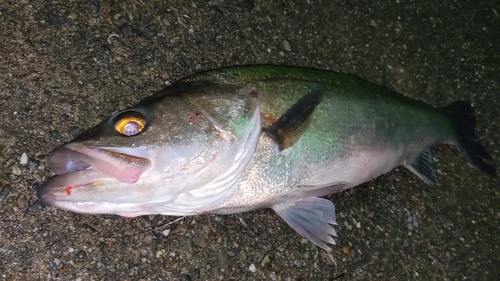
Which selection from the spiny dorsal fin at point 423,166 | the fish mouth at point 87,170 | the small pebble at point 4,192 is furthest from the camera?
the spiny dorsal fin at point 423,166

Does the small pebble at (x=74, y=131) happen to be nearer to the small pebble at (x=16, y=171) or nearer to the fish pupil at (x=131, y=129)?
the small pebble at (x=16, y=171)

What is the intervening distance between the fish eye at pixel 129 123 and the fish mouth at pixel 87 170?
0.38 ft

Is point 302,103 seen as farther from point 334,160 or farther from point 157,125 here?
point 157,125

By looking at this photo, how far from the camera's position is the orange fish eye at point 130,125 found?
71.1 inches

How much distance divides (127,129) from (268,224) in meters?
0.96

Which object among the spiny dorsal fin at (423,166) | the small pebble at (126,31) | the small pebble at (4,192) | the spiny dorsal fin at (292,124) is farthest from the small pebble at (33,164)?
the spiny dorsal fin at (423,166)

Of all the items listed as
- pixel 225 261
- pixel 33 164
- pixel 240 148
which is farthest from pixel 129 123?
pixel 225 261

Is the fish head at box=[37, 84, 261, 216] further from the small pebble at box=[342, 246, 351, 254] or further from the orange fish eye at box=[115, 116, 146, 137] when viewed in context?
the small pebble at box=[342, 246, 351, 254]

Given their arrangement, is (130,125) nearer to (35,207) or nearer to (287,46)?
(35,207)

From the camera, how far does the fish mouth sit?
1.67 metres

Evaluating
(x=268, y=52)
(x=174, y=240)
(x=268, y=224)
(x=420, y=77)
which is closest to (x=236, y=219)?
(x=268, y=224)

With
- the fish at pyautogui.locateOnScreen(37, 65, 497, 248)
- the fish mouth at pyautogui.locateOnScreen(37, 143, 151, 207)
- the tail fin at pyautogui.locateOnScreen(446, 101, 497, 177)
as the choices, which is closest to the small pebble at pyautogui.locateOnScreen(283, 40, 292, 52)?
the fish at pyautogui.locateOnScreen(37, 65, 497, 248)

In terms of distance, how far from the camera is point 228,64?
271 cm

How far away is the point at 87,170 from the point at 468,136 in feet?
7.84
